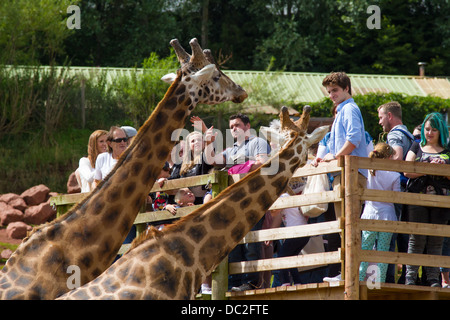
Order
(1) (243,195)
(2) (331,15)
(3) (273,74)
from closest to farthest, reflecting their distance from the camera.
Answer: (1) (243,195) → (3) (273,74) → (2) (331,15)

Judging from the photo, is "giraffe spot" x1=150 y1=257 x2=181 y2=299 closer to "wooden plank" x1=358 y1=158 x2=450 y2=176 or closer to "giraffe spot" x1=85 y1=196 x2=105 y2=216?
"giraffe spot" x1=85 y1=196 x2=105 y2=216

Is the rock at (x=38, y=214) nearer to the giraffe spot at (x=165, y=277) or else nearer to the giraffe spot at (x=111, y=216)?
the giraffe spot at (x=111, y=216)

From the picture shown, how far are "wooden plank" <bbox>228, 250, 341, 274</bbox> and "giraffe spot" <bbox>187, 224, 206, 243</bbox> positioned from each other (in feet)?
5.76

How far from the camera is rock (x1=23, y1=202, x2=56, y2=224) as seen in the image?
1655cm

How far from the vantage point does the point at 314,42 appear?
39875 mm

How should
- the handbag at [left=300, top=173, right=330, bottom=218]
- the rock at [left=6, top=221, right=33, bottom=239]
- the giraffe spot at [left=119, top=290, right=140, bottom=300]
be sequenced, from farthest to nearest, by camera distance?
the rock at [left=6, top=221, right=33, bottom=239] < the handbag at [left=300, top=173, right=330, bottom=218] < the giraffe spot at [left=119, top=290, right=140, bottom=300]

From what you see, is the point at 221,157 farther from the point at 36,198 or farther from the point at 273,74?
the point at 273,74

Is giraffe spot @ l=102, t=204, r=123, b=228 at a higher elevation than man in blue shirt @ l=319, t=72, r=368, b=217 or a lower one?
lower

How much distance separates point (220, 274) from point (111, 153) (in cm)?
232

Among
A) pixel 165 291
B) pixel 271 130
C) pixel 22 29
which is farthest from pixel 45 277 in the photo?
pixel 22 29

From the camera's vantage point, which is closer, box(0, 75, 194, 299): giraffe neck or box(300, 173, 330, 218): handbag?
box(0, 75, 194, 299): giraffe neck

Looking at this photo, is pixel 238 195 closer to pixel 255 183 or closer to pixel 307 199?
pixel 255 183

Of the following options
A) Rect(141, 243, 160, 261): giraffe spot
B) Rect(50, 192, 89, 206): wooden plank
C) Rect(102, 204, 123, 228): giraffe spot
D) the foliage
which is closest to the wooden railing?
Rect(102, 204, 123, 228): giraffe spot
